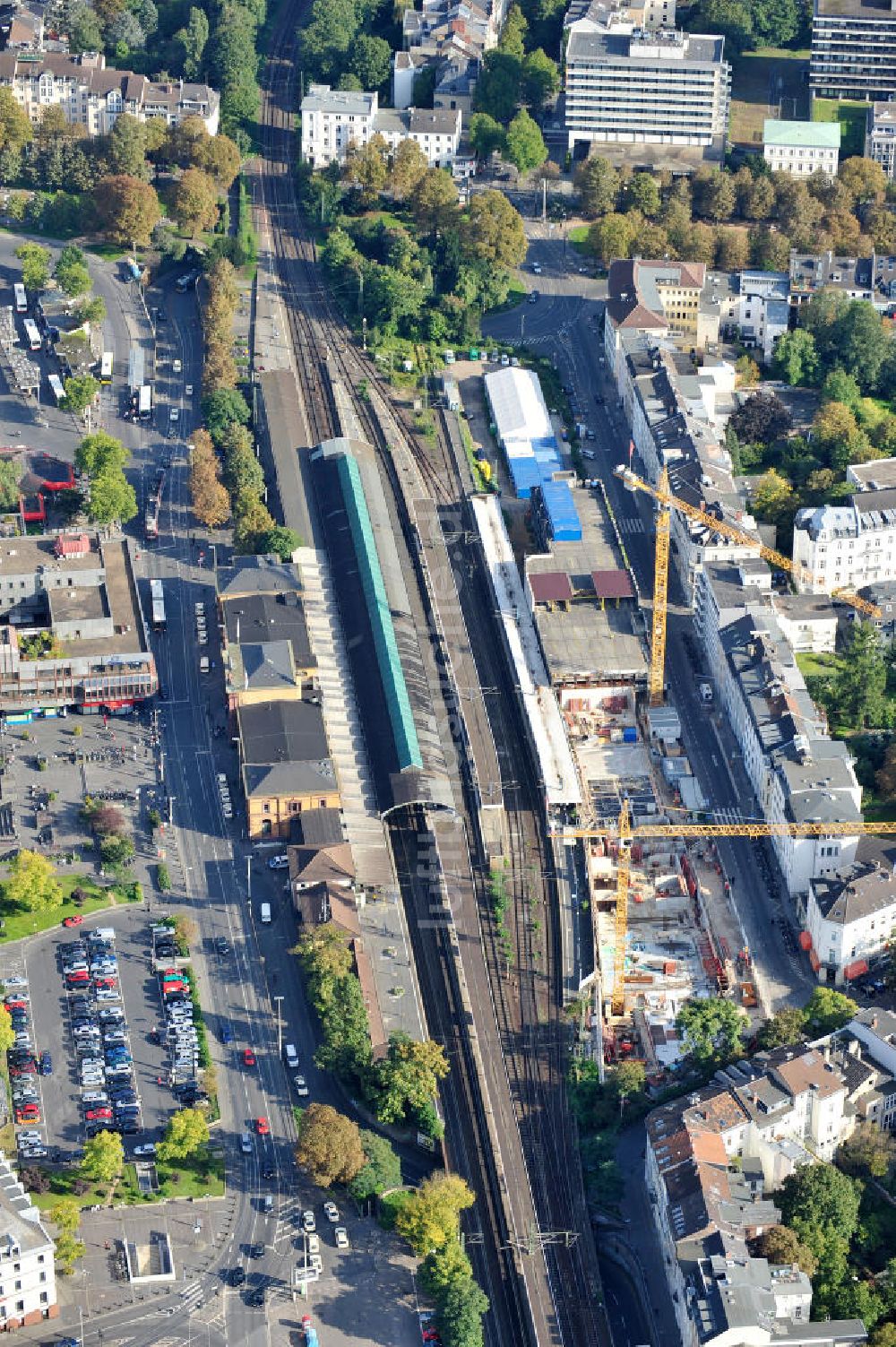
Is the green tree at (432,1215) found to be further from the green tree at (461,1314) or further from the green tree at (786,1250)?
the green tree at (786,1250)

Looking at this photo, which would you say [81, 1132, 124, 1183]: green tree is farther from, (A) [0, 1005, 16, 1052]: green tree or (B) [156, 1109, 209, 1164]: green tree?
(A) [0, 1005, 16, 1052]: green tree

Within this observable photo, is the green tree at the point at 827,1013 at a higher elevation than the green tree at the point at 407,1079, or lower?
higher

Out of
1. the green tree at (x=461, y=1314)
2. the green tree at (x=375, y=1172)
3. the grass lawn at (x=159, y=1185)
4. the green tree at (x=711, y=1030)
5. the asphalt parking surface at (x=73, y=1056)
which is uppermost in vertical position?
the green tree at (x=711, y=1030)

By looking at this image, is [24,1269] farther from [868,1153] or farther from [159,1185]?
[868,1153]

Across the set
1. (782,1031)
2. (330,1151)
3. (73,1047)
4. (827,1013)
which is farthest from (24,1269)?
(827,1013)

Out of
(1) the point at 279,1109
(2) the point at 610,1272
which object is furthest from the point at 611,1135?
(1) the point at 279,1109

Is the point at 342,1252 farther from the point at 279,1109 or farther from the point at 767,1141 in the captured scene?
the point at 767,1141

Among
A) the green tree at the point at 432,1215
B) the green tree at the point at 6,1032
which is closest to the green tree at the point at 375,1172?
the green tree at the point at 432,1215
